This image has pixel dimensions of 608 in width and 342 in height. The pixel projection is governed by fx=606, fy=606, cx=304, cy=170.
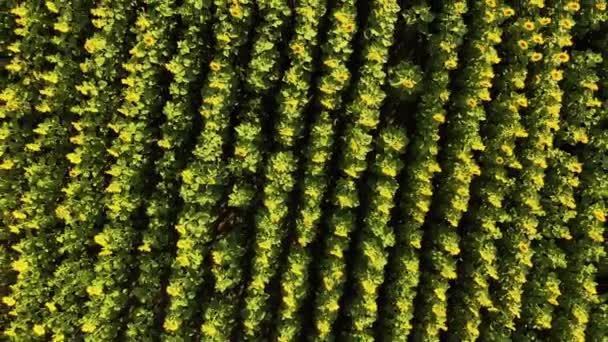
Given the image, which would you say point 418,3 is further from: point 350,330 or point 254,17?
point 350,330

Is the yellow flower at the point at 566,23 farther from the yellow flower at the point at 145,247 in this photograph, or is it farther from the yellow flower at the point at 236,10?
the yellow flower at the point at 145,247

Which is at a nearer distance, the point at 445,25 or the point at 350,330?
the point at 445,25

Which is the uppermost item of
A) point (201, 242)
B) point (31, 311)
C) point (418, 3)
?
point (418, 3)

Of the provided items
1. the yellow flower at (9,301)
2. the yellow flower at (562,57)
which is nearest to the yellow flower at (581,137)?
the yellow flower at (562,57)

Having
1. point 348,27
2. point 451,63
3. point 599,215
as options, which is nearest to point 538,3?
point 451,63

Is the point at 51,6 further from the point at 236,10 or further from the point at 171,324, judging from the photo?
the point at 171,324

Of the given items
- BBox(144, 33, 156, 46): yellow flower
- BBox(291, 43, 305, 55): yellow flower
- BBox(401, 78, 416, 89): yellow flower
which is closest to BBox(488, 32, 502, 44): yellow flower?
BBox(401, 78, 416, 89): yellow flower

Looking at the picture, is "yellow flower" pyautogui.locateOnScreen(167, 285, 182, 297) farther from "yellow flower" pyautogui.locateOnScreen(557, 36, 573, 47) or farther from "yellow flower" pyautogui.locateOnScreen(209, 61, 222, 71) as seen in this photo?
"yellow flower" pyautogui.locateOnScreen(557, 36, 573, 47)

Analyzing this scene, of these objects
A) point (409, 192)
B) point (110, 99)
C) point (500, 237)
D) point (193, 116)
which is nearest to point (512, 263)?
point (500, 237)
